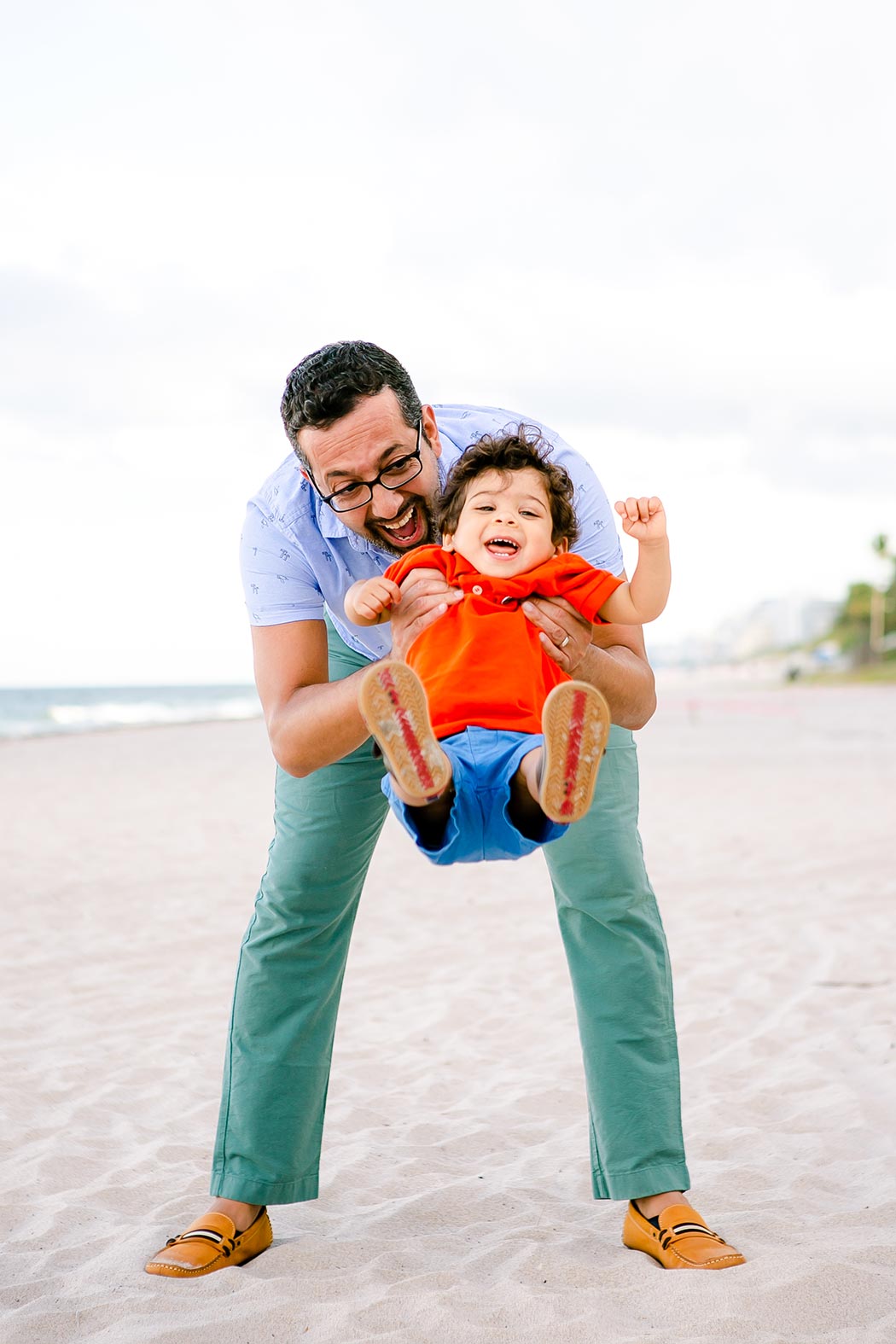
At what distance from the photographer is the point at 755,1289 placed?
97.8 inches

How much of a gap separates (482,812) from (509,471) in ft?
2.78

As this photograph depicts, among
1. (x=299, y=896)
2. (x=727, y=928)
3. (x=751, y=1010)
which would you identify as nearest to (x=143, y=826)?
(x=727, y=928)

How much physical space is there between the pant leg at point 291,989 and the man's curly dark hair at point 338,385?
2.74 feet

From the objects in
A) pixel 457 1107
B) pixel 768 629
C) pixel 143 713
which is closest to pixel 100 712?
pixel 143 713

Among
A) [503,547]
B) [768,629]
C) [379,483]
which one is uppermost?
[379,483]

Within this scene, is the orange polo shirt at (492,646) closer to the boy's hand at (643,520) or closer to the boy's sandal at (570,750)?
the boy's hand at (643,520)

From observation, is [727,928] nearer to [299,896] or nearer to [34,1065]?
[34,1065]

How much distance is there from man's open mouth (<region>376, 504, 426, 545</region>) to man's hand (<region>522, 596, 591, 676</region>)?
1.45ft

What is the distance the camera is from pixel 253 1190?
285cm

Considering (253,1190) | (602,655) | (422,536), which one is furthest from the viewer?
(422,536)

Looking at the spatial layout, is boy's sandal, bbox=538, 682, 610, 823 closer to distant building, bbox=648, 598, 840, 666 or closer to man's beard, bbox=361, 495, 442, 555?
man's beard, bbox=361, 495, 442, 555

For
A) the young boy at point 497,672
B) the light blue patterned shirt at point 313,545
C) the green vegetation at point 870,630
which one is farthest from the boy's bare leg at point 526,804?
the green vegetation at point 870,630

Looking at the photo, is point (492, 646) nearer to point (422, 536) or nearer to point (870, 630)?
point (422, 536)

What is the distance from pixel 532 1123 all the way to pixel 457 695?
1.94m
